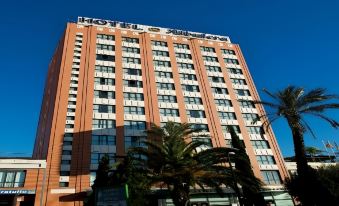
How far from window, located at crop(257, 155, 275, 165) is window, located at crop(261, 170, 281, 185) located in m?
1.47

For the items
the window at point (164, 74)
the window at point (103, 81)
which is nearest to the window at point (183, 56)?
the window at point (164, 74)

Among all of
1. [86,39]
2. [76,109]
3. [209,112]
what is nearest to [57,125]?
[76,109]

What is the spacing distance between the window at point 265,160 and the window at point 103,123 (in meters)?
23.0

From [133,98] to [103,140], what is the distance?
9.02m

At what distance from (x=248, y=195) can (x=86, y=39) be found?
36457 millimetres

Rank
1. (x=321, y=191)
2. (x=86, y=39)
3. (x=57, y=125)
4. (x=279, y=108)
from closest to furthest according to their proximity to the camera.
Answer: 1. (x=321, y=191)
2. (x=279, y=108)
3. (x=57, y=125)
4. (x=86, y=39)

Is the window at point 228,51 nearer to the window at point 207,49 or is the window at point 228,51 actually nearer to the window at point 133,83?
the window at point 207,49

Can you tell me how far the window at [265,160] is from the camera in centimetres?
4863

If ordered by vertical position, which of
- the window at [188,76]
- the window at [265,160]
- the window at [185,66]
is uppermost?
the window at [185,66]

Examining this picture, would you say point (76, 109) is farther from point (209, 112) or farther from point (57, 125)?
point (209, 112)

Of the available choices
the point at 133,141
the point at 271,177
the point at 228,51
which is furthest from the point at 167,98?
the point at 271,177

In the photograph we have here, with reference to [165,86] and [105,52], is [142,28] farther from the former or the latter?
[165,86]

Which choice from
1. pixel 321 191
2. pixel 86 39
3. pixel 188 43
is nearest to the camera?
pixel 321 191

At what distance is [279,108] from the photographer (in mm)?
32562
